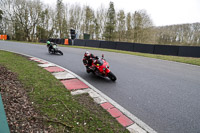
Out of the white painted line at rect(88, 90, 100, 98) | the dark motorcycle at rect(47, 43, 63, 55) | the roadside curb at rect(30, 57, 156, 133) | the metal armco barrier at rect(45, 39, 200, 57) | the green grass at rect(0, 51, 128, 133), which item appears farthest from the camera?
the metal armco barrier at rect(45, 39, 200, 57)

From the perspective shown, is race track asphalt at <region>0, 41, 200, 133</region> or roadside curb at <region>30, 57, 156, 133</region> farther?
race track asphalt at <region>0, 41, 200, 133</region>

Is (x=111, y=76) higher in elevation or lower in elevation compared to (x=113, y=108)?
higher

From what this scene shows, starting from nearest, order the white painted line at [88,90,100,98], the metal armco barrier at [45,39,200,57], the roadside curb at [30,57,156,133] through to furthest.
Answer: the roadside curb at [30,57,156,133] < the white painted line at [88,90,100,98] < the metal armco barrier at [45,39,200,57]

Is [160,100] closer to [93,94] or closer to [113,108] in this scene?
[113,108]

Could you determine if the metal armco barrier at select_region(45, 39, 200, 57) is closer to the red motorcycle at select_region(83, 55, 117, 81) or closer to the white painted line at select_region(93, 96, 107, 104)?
the red motorcycle at select_region(83, 55, 117, 81)

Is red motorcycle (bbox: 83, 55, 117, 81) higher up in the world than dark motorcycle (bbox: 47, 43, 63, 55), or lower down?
lower down

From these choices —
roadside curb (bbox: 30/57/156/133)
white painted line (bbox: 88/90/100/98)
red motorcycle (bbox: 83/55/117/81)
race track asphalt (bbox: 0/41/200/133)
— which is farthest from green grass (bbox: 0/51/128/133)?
red motorcycle (bbox: 83/55/117/81)

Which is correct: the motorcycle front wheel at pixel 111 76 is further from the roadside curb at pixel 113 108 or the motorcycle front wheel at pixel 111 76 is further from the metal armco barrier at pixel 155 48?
the metal armco barrier at pixel 155 48

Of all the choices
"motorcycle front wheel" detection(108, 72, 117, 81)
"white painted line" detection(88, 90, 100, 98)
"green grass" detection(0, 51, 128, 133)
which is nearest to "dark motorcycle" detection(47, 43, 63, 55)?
"motorcycle front wheel" detection(108, 72, 117, 81)

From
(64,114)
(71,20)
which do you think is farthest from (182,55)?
(71,20)

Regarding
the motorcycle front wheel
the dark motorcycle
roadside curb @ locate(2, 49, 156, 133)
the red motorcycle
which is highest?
the dark motorcycle

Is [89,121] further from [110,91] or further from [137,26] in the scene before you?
[137,26]

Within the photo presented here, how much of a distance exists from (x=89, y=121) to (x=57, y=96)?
1.28 metres

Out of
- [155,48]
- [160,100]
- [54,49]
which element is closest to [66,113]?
[160,100]
